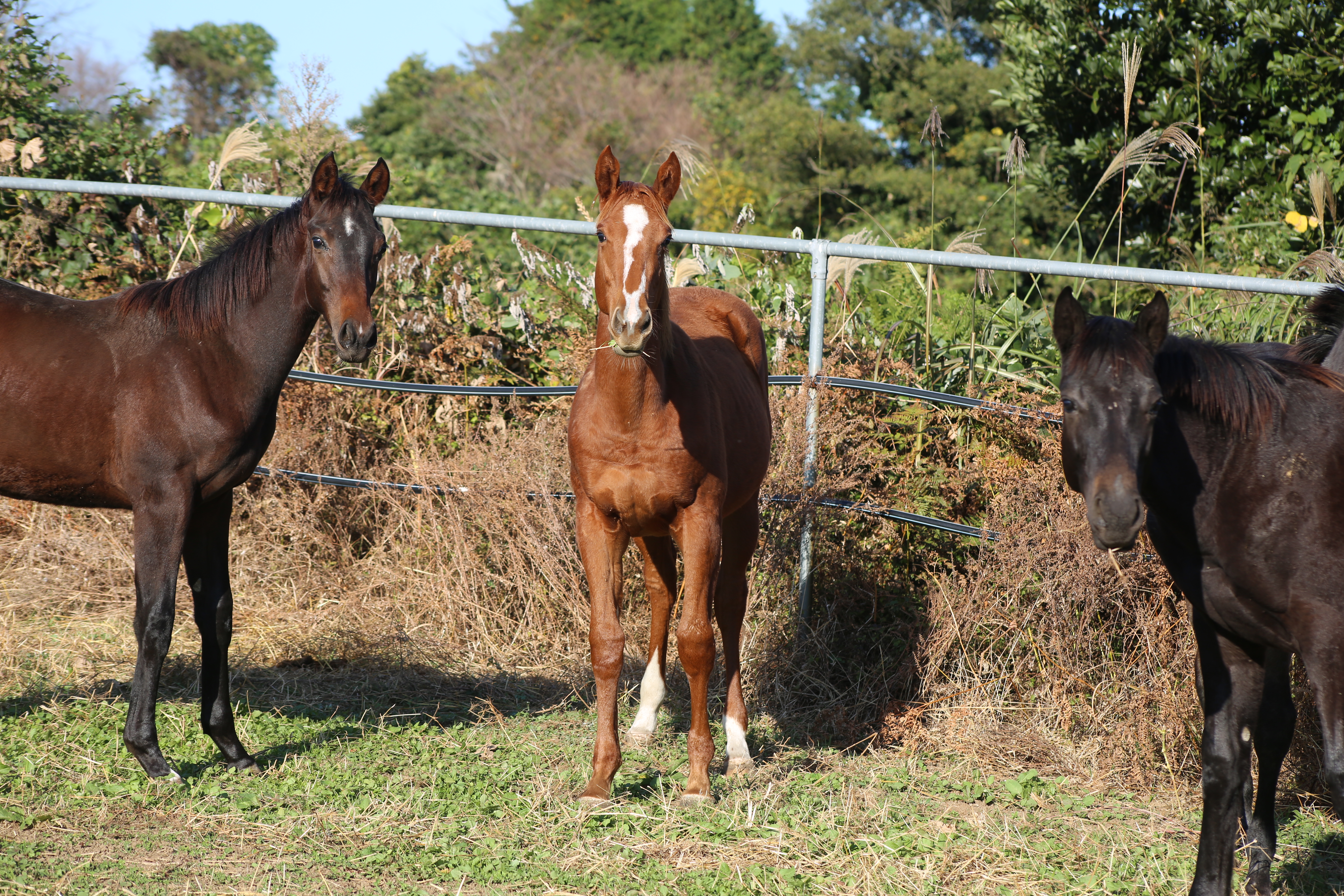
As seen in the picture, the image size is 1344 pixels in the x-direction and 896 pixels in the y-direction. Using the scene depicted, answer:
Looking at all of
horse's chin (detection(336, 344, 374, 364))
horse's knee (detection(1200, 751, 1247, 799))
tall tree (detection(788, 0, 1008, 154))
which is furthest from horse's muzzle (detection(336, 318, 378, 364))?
tall tree (detection(788, 0, 1008, 154))

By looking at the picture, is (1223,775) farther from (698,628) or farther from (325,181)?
(325,181)

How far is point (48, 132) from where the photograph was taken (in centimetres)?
721

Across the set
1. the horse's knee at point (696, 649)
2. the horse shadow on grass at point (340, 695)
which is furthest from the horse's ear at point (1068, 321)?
the horse shadow on grass at point (340, 695)

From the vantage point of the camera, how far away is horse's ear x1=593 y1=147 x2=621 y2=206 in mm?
3486

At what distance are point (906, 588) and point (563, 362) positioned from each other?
2.25m

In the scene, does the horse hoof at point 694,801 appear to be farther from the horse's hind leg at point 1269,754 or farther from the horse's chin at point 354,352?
the horse's chin at point 354,352

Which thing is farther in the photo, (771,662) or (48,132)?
(48,132)

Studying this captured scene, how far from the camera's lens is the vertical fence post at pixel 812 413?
4930 mm

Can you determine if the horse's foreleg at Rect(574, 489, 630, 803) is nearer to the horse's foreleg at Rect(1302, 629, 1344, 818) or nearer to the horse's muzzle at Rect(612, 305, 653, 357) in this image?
the horse's muzzle at Rect(612, 305, 653, 357)

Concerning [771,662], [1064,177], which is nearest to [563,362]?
[771,662]

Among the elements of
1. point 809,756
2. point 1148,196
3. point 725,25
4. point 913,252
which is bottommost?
point 809,756

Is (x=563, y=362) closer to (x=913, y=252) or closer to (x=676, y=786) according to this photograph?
(x=913, y=252)

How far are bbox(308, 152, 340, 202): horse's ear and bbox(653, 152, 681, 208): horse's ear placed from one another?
3.93ft

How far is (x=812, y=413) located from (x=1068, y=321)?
2153mm
